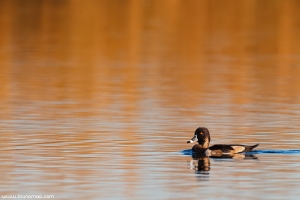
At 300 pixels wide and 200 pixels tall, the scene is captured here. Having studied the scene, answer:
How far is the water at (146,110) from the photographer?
14.5 m

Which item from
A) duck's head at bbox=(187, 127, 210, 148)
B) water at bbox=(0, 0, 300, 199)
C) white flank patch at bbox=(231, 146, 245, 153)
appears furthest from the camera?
duck's head at bbox=(187, 127, 210, 148)

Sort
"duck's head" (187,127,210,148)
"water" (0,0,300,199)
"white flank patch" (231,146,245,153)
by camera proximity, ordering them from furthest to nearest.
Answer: "duck's head" (187,127,210,148) < "white flank patch" (231,146,245,153) < "water" (0,0,300,199)

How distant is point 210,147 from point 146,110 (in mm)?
4921

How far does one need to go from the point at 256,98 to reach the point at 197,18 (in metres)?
31.7

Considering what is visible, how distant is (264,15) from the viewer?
56875 mm

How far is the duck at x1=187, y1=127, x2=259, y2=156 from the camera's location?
16672 mm

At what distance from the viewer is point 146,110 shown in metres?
22.1

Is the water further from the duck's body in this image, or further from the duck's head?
the duck's head

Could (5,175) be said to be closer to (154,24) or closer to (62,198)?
(62,198)

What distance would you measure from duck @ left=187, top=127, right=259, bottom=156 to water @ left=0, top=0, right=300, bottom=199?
0.14 m

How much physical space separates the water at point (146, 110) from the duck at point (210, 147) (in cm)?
14

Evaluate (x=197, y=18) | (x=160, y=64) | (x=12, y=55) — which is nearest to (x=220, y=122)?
(x=160, y=64)

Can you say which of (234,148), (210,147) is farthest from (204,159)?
(234,148)

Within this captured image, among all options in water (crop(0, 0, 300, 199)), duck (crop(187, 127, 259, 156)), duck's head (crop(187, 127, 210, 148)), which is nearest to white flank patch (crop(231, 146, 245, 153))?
duck (crop(187, 127, 259, 156))
